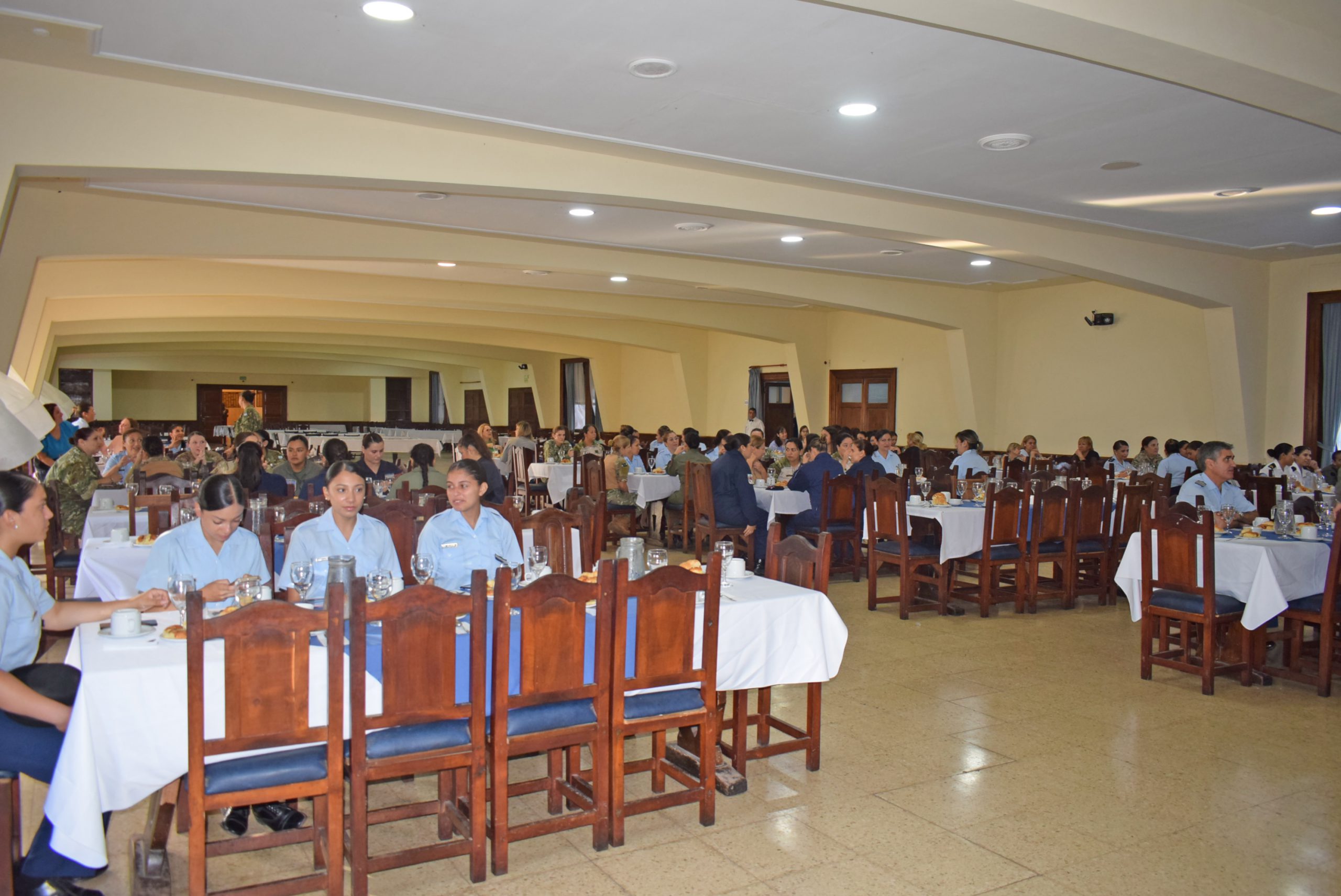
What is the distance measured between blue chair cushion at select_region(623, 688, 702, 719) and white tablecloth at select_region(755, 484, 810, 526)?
203 inches

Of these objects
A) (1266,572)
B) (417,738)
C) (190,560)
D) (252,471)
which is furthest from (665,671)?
(252,471)

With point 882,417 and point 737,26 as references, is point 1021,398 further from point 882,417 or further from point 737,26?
point 737,26

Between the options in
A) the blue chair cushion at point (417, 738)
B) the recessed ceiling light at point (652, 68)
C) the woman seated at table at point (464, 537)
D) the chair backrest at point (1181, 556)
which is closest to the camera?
the blue chair cushion at point (417, 738)

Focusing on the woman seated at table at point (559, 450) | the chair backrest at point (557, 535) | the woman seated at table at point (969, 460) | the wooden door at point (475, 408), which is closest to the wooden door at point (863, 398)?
the woman seated at table at point (559, 450)

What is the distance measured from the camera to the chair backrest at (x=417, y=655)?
2.83 m

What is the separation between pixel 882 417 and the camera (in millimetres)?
15359

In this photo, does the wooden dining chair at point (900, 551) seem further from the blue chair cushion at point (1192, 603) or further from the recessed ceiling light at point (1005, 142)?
the recessed ceiling light at point (1005, 142)

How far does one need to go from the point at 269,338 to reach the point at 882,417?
11288 millimetres

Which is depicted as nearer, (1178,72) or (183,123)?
(1178,72)

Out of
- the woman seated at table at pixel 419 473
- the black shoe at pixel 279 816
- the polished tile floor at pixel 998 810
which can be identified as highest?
the woman seated at table at pixel 419 473

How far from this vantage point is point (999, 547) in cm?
714

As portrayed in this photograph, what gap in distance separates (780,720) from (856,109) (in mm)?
3051

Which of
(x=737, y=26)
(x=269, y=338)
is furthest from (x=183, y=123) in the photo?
(x=269, y=338)

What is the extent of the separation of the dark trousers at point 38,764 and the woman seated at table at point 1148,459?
963 cm
